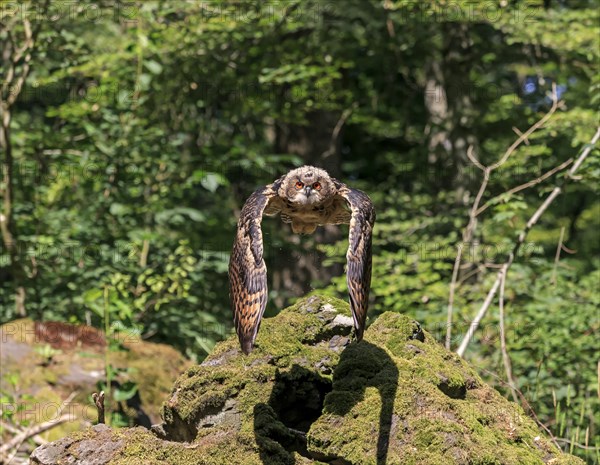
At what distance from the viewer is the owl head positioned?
480cm

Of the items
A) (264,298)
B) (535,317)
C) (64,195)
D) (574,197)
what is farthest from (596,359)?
(574,197)

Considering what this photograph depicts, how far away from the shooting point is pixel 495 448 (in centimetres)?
448

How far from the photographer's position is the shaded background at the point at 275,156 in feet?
29.4

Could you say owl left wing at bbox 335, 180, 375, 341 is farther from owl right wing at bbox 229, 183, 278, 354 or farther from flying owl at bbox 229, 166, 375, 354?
owl right wing at bbox 229, 183, 278, 354

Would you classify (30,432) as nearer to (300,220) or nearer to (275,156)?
(300,220)

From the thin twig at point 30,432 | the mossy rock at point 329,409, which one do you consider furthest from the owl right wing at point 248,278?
the thin twig at point 30,432

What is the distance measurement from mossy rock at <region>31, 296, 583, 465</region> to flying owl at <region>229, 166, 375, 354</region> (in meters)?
0.64

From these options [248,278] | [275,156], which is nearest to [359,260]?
[248,278]

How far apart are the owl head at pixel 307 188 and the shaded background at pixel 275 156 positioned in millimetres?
3072

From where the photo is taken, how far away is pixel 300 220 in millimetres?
5164

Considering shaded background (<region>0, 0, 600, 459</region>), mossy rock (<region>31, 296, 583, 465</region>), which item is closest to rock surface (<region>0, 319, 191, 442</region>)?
shaded background (<region>0, 0, 600, 459</region>)

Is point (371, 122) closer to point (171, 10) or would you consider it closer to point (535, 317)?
point (171, 10)

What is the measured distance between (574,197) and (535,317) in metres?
9.42

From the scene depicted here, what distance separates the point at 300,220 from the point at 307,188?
0.39m
